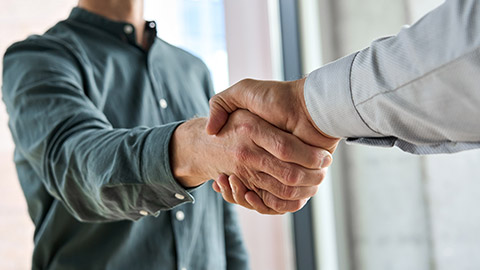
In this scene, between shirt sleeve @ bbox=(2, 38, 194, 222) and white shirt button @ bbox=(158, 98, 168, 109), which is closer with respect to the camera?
shirt sleeve @ bbox=(2, 38, 194, 222)

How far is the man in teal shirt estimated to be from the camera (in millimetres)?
972

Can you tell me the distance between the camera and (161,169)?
96 centimetres

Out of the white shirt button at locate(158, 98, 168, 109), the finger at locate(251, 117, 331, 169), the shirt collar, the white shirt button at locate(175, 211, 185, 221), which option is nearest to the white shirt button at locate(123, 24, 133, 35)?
the shirt collar

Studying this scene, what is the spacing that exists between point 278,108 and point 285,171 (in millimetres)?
111

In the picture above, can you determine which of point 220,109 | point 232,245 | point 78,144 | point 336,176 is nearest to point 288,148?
point 220,109

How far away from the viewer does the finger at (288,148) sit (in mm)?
935

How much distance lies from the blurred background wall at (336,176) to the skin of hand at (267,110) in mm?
869

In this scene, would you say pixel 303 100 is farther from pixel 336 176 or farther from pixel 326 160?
pixel 336 176

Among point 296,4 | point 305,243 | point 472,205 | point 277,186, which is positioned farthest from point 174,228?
point 296,4

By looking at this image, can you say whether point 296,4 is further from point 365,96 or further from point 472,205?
point 365,96

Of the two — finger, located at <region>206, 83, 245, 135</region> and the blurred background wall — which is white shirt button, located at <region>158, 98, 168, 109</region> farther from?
the blurred background wall

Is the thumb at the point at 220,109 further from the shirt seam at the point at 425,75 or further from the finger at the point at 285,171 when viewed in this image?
the shirt seam at the point at 425,75

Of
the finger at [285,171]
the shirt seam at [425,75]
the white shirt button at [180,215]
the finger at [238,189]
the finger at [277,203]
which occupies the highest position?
the shirt seam at [425,75]

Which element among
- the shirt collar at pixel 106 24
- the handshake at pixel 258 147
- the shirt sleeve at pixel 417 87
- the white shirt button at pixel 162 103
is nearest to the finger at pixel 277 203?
the handshake at pixel 258 147
